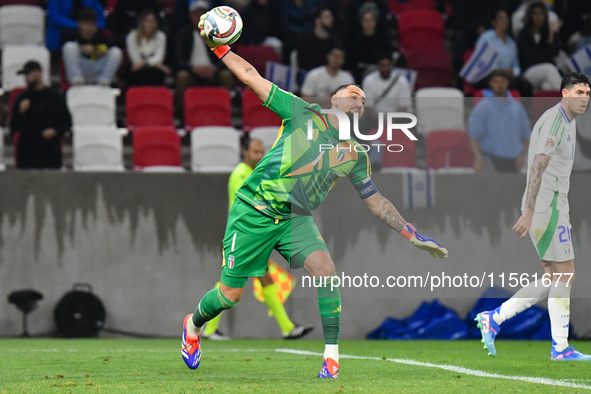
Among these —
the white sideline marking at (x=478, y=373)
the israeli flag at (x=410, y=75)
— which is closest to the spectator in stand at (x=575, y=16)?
the israeli flag at (x=410, y=75)

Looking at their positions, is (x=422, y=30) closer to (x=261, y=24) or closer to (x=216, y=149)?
(x=261, y=24)

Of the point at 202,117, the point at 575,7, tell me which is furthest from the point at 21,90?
the point at 575,7

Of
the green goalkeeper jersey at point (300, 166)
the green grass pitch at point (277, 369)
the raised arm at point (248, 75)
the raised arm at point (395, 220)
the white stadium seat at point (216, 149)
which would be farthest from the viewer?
the white stadium seat at point (216, 149)

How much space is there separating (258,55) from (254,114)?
1.27 metres

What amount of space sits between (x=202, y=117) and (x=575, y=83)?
253 inches

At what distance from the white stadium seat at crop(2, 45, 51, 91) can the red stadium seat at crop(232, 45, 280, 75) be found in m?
2.89

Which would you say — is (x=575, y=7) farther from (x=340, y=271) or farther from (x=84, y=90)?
(x=84, y=90)

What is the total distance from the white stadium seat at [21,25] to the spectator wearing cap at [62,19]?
17 cm

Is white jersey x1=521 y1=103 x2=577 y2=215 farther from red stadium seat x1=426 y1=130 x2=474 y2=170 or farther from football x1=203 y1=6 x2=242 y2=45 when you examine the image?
red stadium seat x1=426 y1=130 x2=474 y2=170

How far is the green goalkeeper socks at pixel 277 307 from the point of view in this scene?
9.81 metres

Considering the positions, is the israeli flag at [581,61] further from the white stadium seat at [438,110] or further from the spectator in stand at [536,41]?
the white stadium seat at [438,110]

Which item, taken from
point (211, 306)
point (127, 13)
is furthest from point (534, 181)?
point (127, 13)

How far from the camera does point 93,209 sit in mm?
10594

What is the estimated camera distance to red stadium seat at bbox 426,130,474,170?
434 inches
